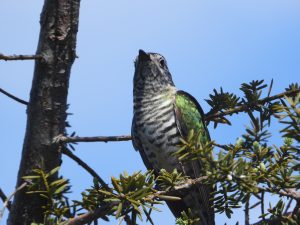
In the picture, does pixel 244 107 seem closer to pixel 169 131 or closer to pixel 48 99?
pixel 169 131

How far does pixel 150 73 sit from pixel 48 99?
257cm

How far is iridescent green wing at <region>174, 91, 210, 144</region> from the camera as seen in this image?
4.66m

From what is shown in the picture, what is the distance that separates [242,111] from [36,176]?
1498mm

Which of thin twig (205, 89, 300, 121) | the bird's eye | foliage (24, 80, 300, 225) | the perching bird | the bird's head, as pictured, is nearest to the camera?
foliage (24, 80, 300, 225)

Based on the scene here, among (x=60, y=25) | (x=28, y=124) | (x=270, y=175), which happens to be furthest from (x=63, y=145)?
(x=270, y=175)

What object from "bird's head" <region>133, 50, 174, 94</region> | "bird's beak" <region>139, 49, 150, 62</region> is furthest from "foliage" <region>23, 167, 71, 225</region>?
"bird's beak" <region>139, 49, 150, 62</region>

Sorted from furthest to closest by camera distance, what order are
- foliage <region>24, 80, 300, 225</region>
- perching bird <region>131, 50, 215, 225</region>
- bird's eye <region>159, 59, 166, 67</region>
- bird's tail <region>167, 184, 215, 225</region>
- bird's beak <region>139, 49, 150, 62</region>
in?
bird's eye <region>159, 59, 166, 67</region> → bird's beak <region>139, 49, 150, 62</region> → perching bird <region>131, 50, 215, 225</region> → bird's tail <region>167, 184, 215, 225</region> → foliage <region>24, 80, 300, 225</region>

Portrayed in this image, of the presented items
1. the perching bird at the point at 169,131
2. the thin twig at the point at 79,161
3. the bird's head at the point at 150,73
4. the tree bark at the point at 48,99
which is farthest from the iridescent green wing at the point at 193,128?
the tree bark at the point at 48,99

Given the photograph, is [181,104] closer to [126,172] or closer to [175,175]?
[175,175]

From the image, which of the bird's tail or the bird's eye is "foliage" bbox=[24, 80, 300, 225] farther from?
the bird's eye

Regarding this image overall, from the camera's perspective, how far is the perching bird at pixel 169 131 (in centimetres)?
462

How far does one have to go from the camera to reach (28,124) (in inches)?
119

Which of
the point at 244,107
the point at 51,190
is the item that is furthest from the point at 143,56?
the point at 51,190

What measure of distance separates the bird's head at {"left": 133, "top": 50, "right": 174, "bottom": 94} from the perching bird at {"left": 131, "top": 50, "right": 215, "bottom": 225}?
68mm
